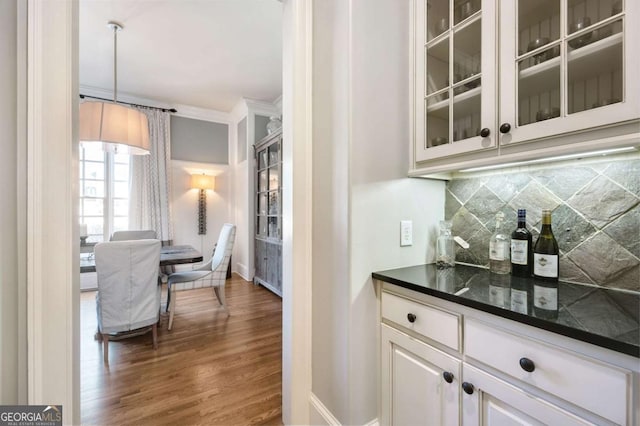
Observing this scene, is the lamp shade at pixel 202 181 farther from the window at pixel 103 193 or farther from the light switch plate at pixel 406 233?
the light switch plate at pixel 406 233

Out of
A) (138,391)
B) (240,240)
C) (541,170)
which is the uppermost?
(541,170)

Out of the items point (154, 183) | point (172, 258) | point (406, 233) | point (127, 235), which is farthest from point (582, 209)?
point (154, 183)

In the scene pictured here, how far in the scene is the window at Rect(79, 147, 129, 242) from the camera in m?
4.26

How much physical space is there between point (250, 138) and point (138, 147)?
2.15m

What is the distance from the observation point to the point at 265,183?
4.31m

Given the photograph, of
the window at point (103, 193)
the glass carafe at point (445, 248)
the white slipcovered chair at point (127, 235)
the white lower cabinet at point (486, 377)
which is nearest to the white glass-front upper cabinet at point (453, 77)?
the glass carafe at point (445, 248)

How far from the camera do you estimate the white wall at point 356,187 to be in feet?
4.14

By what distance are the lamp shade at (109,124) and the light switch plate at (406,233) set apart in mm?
2578

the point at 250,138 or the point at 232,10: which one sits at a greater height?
the point at 232,10

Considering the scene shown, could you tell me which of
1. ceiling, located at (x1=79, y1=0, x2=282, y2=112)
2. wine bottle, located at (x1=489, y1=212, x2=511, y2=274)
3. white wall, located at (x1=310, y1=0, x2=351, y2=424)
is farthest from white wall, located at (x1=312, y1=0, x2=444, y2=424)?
ceiling, located at (x1=79, y1=0, x2=282, y2=112)

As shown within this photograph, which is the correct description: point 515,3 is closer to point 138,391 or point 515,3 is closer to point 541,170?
point 541,170

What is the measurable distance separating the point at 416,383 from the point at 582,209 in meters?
1.00

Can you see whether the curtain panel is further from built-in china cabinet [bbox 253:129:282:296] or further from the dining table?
the dining table

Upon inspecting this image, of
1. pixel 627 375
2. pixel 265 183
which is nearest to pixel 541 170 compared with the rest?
pixel 627 375
